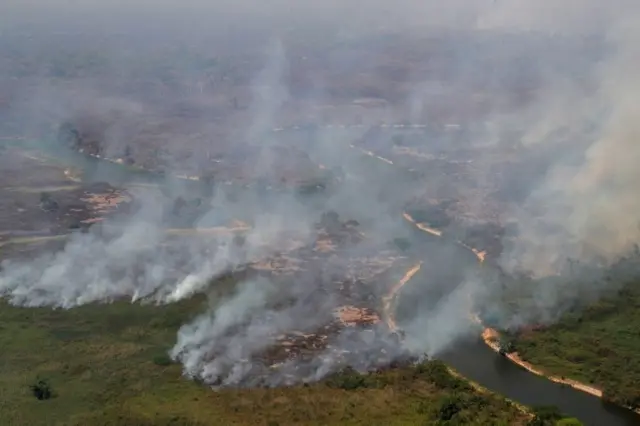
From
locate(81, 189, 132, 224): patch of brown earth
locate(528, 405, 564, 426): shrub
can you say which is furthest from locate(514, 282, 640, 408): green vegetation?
locate(81, 189, 132, 224): patch of brown earth

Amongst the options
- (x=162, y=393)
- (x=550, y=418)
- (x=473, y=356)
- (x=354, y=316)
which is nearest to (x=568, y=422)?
(x=550, y=418)

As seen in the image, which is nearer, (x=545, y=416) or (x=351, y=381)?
(x=545, y=416)

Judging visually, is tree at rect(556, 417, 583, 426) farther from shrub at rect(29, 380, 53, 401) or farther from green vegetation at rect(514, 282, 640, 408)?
shrub at rect(29, 380, 53, 401)

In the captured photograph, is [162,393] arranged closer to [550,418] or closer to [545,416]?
[545,416]

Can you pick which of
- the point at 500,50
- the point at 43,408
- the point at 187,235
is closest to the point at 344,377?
the point at 43,408

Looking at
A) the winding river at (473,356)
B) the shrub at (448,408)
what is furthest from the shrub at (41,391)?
the winding river at (473,356)

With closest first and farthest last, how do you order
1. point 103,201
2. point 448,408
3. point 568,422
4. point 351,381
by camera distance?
point 568,422, point 448,408, point 351,381, point 103,201

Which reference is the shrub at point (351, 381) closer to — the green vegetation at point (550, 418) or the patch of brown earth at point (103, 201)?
the green vegetation at point (550, 418)
